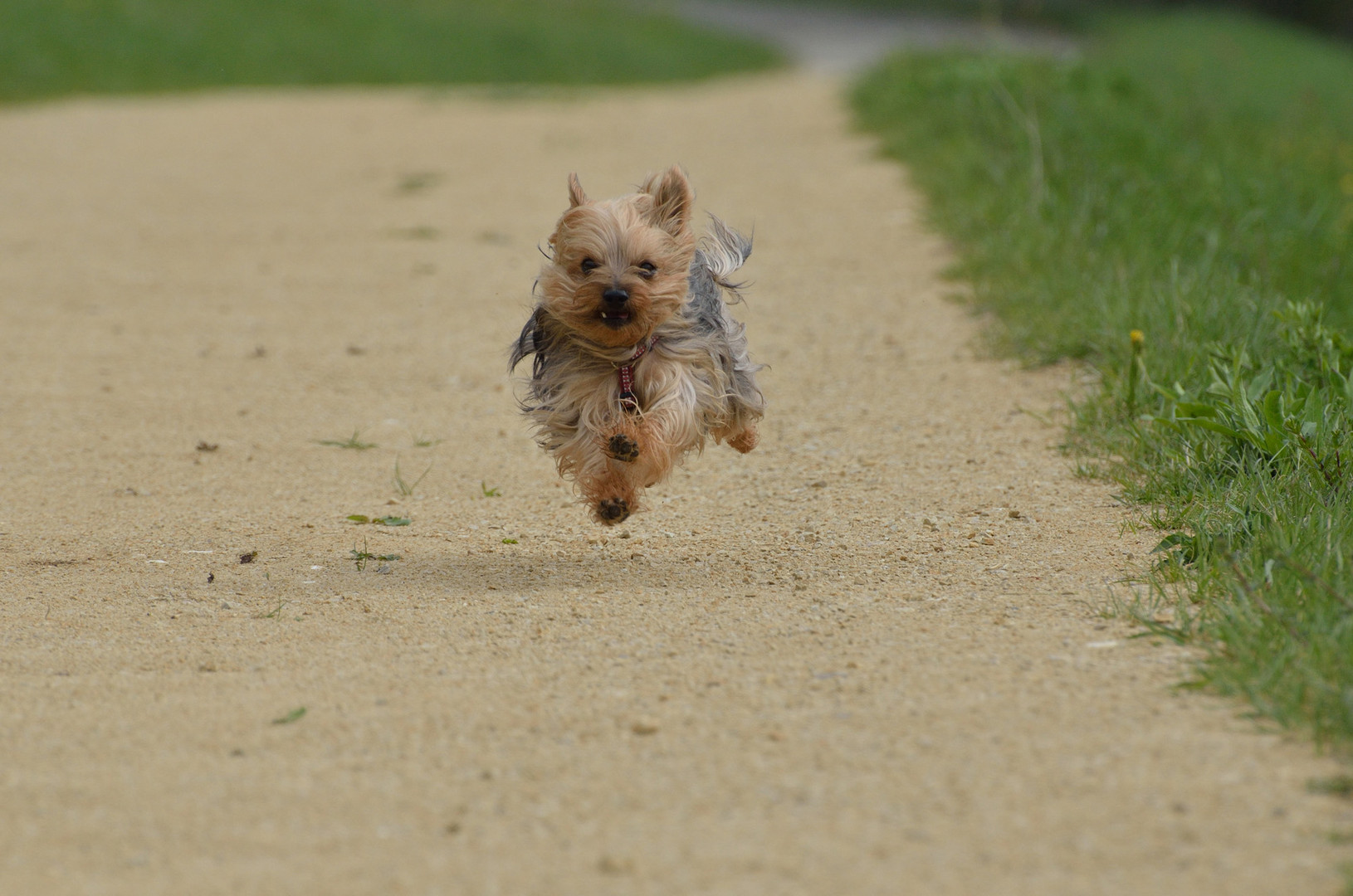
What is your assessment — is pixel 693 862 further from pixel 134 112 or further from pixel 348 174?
pixel 134 112

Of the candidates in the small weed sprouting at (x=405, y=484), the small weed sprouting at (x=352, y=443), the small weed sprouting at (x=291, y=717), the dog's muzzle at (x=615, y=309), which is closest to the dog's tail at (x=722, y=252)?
the dog's muzzle at (x=615, y=309)

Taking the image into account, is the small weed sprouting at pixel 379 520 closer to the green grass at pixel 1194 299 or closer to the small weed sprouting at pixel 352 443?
the small weed sprouting at pixel 352 443

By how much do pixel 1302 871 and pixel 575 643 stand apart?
1931 mm

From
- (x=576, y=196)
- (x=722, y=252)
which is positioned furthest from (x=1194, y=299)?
(x=576, y=196)

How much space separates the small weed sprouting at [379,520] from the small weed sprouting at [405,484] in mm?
254

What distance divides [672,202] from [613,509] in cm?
96

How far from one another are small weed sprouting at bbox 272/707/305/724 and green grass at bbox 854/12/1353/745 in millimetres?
2112

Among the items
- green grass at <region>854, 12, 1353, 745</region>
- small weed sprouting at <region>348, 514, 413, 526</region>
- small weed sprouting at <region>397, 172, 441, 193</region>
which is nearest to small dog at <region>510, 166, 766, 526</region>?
small weed sprouting at <region>348, 514, 413, 526</region>

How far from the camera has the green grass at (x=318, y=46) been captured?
18078 mm

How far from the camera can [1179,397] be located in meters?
5.59

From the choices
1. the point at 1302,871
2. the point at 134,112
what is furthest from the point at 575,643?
the point at 134,112

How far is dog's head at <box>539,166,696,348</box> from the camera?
465 centimetres

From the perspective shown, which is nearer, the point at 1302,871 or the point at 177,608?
the point at 1302,871

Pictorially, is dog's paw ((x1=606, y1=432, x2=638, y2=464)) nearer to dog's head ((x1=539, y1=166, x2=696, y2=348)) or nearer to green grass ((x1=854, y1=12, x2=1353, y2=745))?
dog's head ((x1=539, y1=166, x2=696, y2=348))
